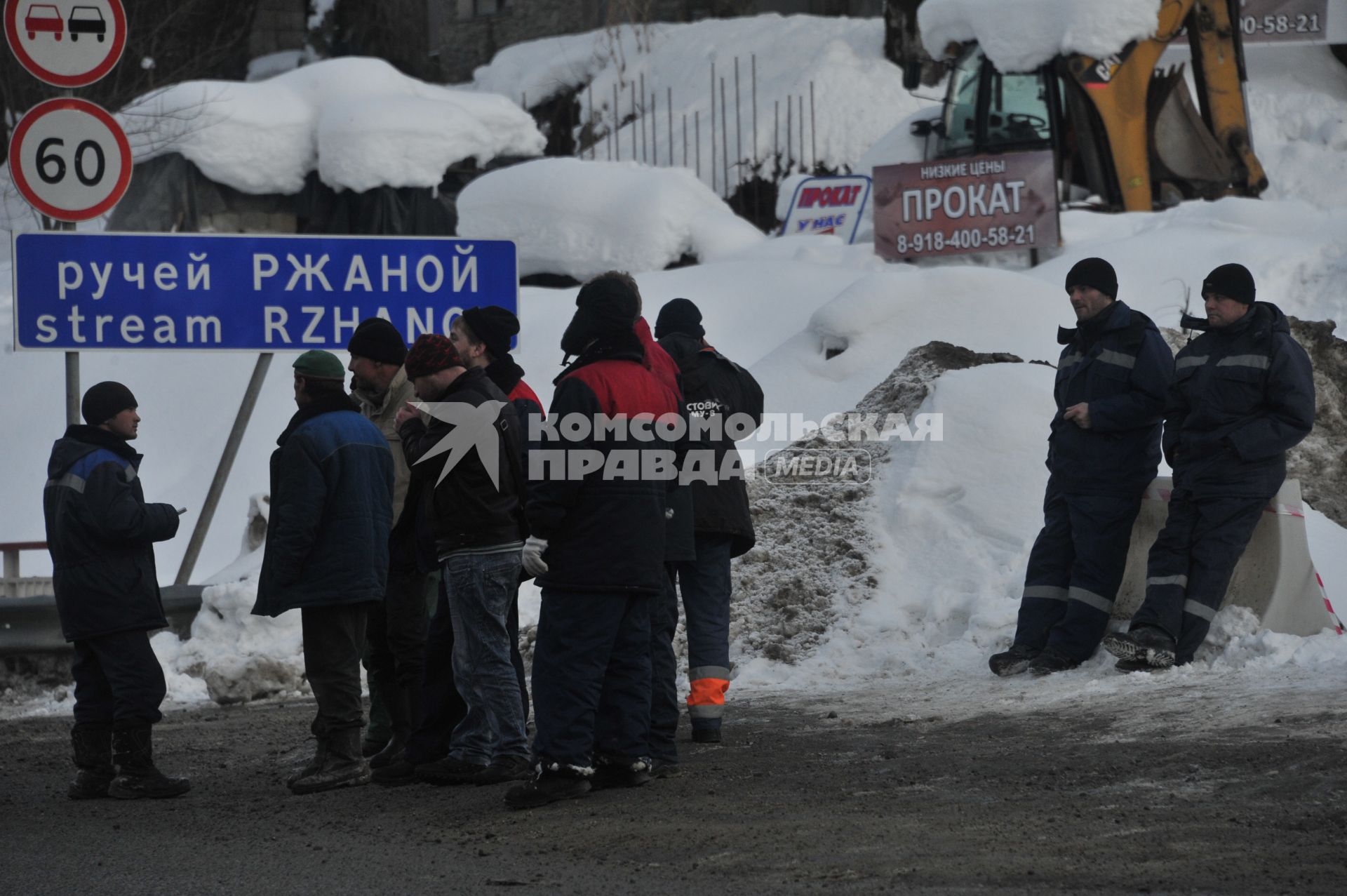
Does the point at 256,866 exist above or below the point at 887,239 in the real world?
below

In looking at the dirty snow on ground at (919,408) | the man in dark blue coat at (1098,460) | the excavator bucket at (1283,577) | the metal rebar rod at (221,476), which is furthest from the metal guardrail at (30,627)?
the excavator bucket at (1283,577)

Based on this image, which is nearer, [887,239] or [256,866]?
[256,866]

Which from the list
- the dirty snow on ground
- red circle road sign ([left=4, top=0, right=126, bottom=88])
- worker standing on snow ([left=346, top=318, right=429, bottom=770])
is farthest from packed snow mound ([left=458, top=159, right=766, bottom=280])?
worker standing on snow ([left=346, top=318, right=429, bottom=770])

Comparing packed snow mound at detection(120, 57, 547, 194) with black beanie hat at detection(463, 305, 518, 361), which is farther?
packed snow mound at detection(120, 57, 547, 194)

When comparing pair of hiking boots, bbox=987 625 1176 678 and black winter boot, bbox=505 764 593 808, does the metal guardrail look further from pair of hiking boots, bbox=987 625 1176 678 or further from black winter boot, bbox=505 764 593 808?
pair of hiking boots, bbox=987 625 1176 678

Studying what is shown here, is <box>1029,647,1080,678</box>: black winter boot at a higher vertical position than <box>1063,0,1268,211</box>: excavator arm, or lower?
lower

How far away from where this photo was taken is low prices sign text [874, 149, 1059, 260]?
15219 mm

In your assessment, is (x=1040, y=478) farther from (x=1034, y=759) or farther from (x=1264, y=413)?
(x=1034, y=759)

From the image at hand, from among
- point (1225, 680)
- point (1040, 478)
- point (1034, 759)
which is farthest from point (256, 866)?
point (1040, 478)

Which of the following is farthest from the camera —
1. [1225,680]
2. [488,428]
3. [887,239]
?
[887,239]

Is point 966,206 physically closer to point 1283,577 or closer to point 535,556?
point 1283,577

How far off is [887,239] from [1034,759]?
10.7 metres

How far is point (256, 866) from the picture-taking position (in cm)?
483

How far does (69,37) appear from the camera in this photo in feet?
27.8
